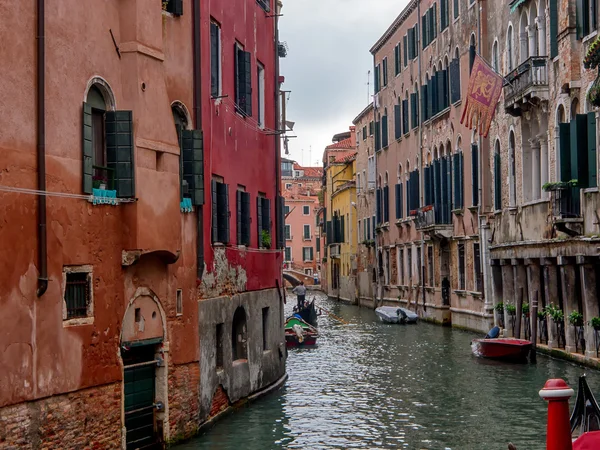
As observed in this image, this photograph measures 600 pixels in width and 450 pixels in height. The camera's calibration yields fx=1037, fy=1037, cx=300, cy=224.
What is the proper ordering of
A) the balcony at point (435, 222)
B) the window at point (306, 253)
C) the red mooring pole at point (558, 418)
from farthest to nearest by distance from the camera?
the window at point (306, 253), the balcony at point (435, 222), the red mooring pole at point (558, 418)

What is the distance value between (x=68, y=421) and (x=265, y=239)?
9092mm

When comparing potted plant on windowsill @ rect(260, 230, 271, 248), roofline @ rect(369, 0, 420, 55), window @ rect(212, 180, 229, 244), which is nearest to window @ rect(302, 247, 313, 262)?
roofline @ rect(369, 0, 420, 55)

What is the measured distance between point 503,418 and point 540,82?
34.3ft

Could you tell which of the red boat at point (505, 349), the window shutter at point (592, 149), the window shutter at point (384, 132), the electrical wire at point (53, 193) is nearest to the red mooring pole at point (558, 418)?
the electrical wire at point (53, 193)

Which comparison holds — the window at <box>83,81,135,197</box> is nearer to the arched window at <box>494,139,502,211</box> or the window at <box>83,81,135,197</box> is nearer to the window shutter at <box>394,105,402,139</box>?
the arched window at <box>494,139,502,211</box>

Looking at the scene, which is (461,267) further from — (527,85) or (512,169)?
(527,85)

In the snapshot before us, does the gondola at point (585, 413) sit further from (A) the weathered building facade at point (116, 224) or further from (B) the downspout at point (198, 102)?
(B) the downspout at point (198, 102)

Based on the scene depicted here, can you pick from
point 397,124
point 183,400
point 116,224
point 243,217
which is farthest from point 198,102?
point 397,124

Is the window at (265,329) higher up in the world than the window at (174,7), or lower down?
lower down

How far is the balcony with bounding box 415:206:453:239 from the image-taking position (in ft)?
116

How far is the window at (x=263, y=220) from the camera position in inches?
751

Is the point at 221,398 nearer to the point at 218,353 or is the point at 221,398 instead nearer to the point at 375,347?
the point at 218,353

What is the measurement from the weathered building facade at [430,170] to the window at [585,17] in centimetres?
983

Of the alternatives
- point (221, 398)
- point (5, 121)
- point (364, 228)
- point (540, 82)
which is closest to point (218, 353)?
point (221, 398)
